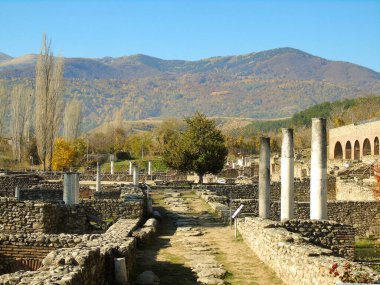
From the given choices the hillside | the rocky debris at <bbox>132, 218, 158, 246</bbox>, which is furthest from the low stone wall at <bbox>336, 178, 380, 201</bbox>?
the hillside

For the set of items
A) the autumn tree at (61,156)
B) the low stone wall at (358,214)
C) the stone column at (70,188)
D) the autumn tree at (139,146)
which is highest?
the autumn tree at (139,146)

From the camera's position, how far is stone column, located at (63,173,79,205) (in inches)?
748

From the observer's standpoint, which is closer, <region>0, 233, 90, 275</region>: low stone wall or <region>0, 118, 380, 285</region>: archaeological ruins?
<region>0, 118, 380, 285</region>: archaeological ruins

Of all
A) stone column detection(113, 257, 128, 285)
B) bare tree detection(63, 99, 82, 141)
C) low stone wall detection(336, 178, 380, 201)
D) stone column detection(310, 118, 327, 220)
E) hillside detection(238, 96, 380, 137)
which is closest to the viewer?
stone column detection(113, 257, 128, 285)

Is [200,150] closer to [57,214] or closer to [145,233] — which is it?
[57,214]

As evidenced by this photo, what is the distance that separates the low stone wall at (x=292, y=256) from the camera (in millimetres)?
8617

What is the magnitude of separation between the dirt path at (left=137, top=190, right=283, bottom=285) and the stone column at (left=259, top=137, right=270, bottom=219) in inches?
50.1

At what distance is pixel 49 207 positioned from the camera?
15695 millimetres

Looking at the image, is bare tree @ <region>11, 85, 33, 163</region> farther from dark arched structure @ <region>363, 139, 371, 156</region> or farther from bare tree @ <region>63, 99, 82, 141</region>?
dark arched structure @ <region>363, 139, 371, 156</region>

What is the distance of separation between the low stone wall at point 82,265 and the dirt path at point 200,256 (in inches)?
34.7

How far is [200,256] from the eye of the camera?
12.9 m

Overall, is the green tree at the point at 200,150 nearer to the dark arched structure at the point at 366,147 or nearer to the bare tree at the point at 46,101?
the bare tree at the point at 46,101

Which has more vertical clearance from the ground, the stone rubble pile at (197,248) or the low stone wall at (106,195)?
the low stone wall at (106,195)

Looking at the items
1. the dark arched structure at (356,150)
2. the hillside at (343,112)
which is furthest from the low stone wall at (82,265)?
the hillside at (343,112)
